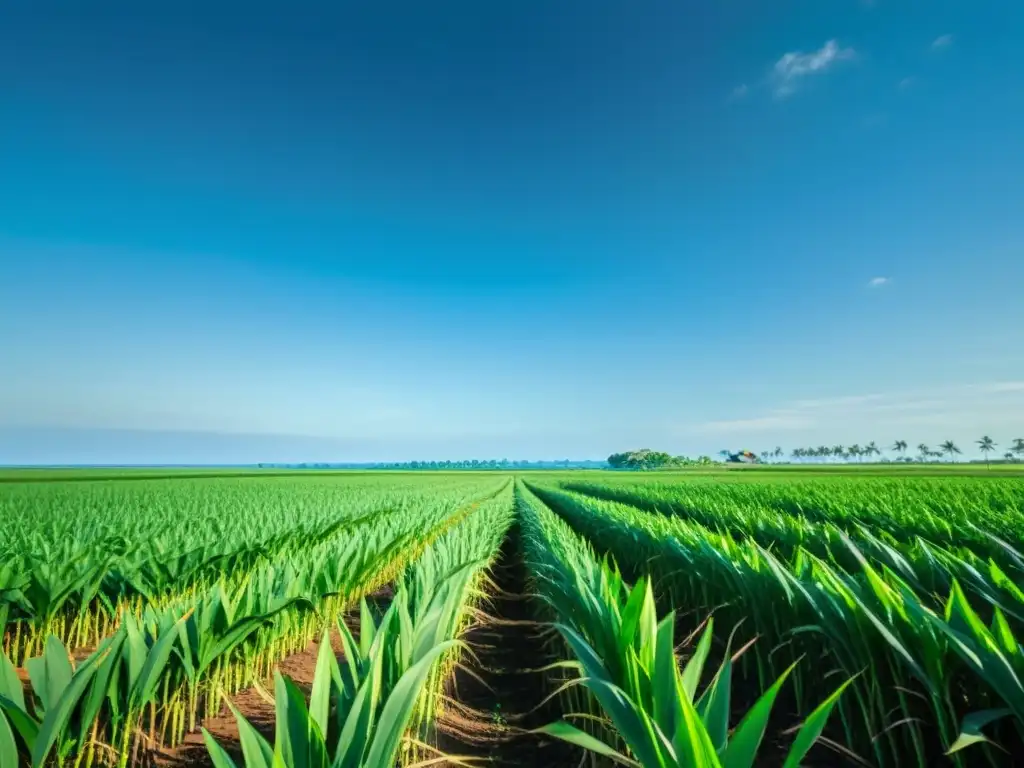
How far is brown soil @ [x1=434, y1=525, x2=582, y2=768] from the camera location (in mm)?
2758

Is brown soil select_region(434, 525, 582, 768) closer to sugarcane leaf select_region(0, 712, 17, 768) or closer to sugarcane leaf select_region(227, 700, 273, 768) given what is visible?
sugarcane leaf select_region(227, 700, 273, 768)

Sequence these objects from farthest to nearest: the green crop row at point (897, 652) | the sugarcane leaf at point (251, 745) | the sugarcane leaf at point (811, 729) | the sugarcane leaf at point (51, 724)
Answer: the green crop row at point (897, 652)
the sugarcane leaf at point (51, 724)
the sugarcane leaf at point (251, 745)
the sugarcane leaf at point (811, 729)

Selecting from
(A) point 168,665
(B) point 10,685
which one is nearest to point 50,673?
(B) point 10,685

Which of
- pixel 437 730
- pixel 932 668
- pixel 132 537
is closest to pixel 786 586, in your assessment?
pixel 932 668

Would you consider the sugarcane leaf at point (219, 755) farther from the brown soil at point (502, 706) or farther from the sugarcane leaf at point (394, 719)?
the brown soil at point (502, 706)

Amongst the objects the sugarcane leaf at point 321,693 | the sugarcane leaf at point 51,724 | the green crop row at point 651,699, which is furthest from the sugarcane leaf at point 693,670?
the sugarcane leaf at point 51,724

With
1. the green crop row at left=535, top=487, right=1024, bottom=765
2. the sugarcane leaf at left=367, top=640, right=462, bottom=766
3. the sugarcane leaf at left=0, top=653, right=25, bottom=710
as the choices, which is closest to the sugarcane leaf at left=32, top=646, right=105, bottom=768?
the sugarcane leaf at left=0, top=653, right=25, bottom=710

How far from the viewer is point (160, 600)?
457 centimetres

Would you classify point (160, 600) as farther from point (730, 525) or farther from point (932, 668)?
point (730, 525)

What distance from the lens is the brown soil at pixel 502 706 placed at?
2.76 meters

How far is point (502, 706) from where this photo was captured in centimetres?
351

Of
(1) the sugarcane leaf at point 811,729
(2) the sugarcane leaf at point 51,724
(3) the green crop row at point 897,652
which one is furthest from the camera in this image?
(3) the green crop row at point 897,652

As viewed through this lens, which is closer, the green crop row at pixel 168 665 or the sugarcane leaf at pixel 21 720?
the sugarcane leaf at pixel 21 720

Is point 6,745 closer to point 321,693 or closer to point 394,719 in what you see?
point 321,693
